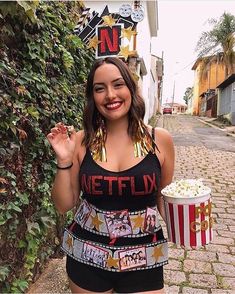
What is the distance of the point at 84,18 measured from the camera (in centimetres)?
445

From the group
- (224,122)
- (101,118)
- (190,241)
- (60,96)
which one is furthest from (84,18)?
(224,122)

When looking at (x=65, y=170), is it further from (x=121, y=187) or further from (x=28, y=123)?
(x=28, y=123)

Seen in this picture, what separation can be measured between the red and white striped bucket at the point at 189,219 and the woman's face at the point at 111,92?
1.69ft

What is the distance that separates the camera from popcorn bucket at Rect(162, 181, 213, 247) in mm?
1736

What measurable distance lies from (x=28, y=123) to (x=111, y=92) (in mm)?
1187

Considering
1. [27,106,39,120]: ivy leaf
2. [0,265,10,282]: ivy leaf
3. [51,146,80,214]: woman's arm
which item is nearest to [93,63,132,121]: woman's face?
[51,146,80,214]: woman's arm

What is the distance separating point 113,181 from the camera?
1776 millimetres

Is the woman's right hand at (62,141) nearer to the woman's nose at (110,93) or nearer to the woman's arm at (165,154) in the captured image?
the woman's nose at (110,93)

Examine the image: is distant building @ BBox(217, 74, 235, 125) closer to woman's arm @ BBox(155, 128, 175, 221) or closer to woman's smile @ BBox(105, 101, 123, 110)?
woman's arm @ BBox(155, 128, 175, 221)

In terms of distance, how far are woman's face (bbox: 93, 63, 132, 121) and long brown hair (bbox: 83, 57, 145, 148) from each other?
0.09 feet

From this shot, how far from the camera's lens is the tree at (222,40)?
1081 inches

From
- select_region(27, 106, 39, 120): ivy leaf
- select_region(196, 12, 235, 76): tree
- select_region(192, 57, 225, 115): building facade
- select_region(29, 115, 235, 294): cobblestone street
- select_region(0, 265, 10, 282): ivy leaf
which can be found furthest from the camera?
select_region(192, 57, 225, 115): building facade

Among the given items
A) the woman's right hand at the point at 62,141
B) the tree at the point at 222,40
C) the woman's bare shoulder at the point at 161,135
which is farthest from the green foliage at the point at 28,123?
the tree at the point at 222,40

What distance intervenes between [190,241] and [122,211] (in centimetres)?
37
